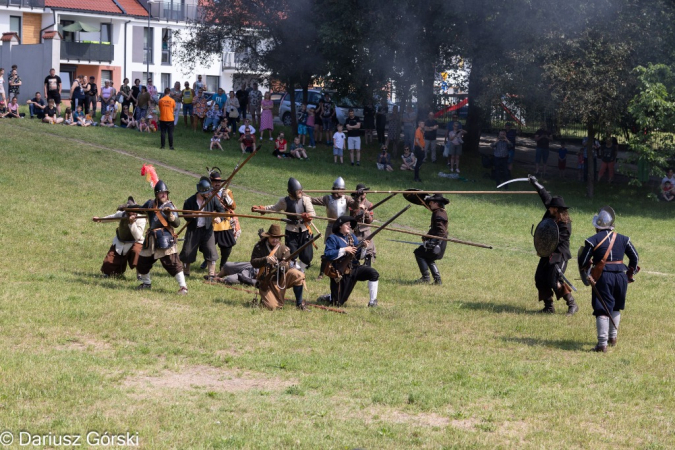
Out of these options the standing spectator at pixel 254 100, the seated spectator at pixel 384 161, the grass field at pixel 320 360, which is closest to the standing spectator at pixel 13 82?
the standing spectator at pixel 254 100

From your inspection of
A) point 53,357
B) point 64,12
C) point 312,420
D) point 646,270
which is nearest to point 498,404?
point 312,420

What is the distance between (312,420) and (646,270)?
41.0ft

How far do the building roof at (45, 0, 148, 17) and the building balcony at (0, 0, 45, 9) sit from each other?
0.38 meters

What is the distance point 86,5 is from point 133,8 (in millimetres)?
3962

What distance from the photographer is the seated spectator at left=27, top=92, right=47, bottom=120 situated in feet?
98.3

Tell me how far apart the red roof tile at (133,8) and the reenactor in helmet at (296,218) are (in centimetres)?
4424

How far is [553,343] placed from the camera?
1110cm

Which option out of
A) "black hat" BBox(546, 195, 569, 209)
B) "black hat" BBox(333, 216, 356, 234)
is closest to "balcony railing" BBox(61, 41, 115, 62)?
"black hat" BBox(333, 216, 356, 234)

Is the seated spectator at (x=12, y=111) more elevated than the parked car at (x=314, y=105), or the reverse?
the parked car at (x=314, y=105)

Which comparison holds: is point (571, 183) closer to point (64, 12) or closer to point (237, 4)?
point (237, 4)

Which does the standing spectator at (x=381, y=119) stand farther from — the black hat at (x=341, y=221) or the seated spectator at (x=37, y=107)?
the black hat at (x=341, y=221)

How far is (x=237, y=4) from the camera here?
31.6 metres

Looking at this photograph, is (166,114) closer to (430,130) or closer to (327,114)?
(327,114)

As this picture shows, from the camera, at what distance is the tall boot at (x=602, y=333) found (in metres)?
10.6
